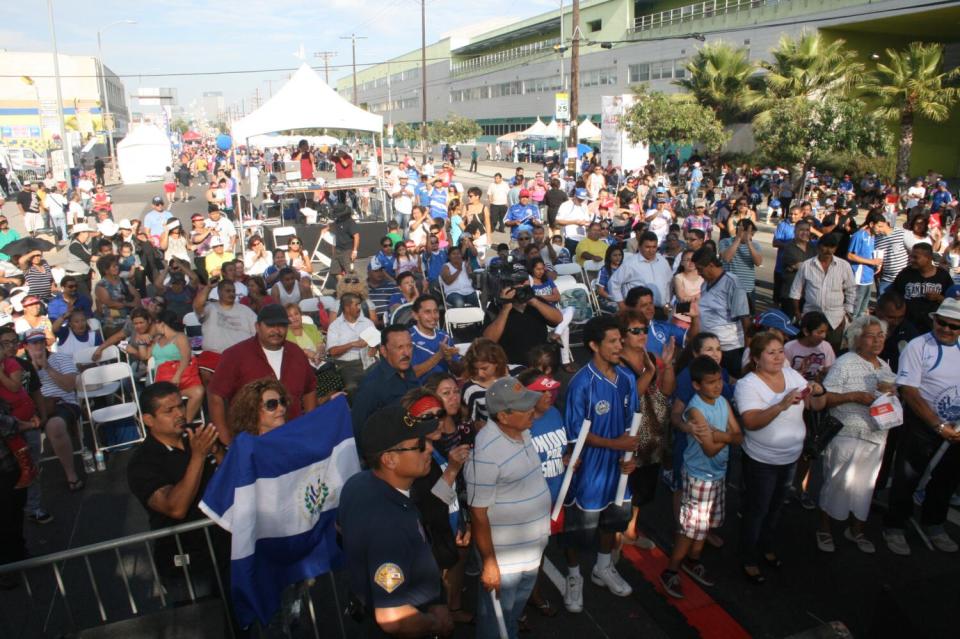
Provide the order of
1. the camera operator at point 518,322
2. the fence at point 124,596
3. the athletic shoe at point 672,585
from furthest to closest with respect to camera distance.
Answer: the camera operator at point 518,322 → the athletic shoe at point 672,585 → the fence at point 124,596

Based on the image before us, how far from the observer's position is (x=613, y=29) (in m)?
54.1

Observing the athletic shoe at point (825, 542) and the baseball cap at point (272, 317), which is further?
the athletic shoe at point (825, 542)

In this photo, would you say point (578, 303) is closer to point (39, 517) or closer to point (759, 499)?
point (759, 499)

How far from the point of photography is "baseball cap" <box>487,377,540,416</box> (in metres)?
3.35

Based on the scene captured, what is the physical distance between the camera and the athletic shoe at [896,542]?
4.92 metres

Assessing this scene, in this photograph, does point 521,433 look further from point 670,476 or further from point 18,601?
point 18,601

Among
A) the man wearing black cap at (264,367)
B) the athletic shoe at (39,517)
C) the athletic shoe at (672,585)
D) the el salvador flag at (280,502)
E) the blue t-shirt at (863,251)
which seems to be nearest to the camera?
the el salvador flag at (280,502)

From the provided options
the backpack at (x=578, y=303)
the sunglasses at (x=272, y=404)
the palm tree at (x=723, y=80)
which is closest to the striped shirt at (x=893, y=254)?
the backpack at (x=578, y=303)

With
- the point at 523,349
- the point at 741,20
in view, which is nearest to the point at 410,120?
the point at 741,20

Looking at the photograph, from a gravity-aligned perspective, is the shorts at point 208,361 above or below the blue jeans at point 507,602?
above

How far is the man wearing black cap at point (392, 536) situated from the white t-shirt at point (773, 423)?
7.93 ft

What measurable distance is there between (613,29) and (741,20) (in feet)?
54.4

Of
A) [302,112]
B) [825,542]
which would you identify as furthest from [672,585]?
[302,112]

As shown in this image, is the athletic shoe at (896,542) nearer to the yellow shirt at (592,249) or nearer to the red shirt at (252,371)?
the red shirt at (252,371)
